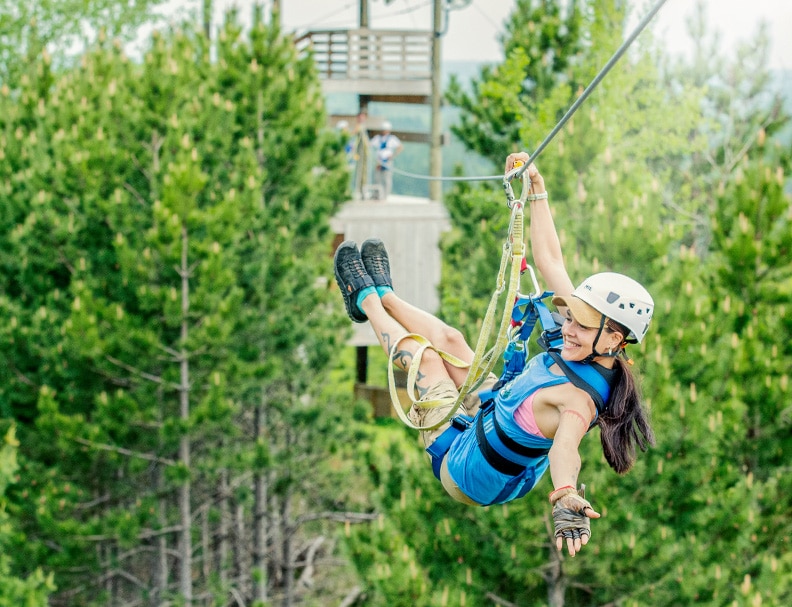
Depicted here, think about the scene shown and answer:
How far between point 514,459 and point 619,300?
2.56 ft

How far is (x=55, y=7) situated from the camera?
2642 cm

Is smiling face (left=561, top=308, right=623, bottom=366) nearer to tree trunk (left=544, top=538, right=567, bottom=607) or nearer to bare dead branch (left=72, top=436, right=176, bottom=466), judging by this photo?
tree trunk (left=544, top=538, right=567, bottom=607)

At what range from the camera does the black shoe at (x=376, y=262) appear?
4.76 metres

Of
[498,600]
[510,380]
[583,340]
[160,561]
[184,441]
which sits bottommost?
[160,561]

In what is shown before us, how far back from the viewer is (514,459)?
3.93 meters

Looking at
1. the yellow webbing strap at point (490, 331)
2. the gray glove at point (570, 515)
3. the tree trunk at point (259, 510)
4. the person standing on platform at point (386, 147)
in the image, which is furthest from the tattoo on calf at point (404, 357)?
the person standing on platform at point (386, 147)

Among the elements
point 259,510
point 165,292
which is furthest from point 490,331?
point 259,510

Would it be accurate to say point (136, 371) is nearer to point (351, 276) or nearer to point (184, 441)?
point (184, 441)

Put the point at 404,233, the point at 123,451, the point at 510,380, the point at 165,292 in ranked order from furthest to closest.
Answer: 1. the point at 404,233
2. the point at 123,451
3. the point at 165,292
4. the point at 510,380

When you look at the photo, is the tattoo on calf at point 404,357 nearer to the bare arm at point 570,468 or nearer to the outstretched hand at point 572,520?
the bare arm at point 570,468

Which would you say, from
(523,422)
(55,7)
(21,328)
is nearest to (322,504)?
(21,328)

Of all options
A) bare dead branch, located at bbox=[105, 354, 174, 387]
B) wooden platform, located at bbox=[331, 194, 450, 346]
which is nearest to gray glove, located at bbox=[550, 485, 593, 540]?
bare dead branch, located at bbox=[105, 354, 174, 387]

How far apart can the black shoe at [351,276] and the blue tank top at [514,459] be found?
34.1 inches

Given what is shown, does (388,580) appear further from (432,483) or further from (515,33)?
(515,33)
